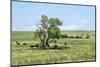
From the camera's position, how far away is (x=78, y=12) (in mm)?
2869

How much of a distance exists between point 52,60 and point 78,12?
70 cm

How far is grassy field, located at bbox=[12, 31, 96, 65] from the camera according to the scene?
2588mm

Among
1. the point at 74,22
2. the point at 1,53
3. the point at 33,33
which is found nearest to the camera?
the point at 1,53

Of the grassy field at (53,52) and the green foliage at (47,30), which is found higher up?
the green foliage at (47,30)

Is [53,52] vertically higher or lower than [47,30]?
lower

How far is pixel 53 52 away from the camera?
275 cm

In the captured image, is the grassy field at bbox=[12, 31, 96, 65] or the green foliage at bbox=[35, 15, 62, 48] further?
the green foliage at bbox=[35, 15, 62, 48]

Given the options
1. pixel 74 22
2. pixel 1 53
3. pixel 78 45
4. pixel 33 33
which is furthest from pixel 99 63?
pixel 1 53

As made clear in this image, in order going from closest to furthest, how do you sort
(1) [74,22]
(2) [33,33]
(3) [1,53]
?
(3) [1,53] → (2) [33,33] → (1) [74,22]

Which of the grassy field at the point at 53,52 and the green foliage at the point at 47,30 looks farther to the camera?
the green foliage at the point at 47,30

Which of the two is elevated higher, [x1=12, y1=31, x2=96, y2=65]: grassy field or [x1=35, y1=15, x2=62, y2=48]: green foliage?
[x1=35, y1=15, x2=62, y2=48]: green foliage

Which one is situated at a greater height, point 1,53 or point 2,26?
point 2,26

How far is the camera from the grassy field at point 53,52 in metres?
2.59

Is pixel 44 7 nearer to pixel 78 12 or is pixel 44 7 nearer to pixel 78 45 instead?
pixel 78 12
